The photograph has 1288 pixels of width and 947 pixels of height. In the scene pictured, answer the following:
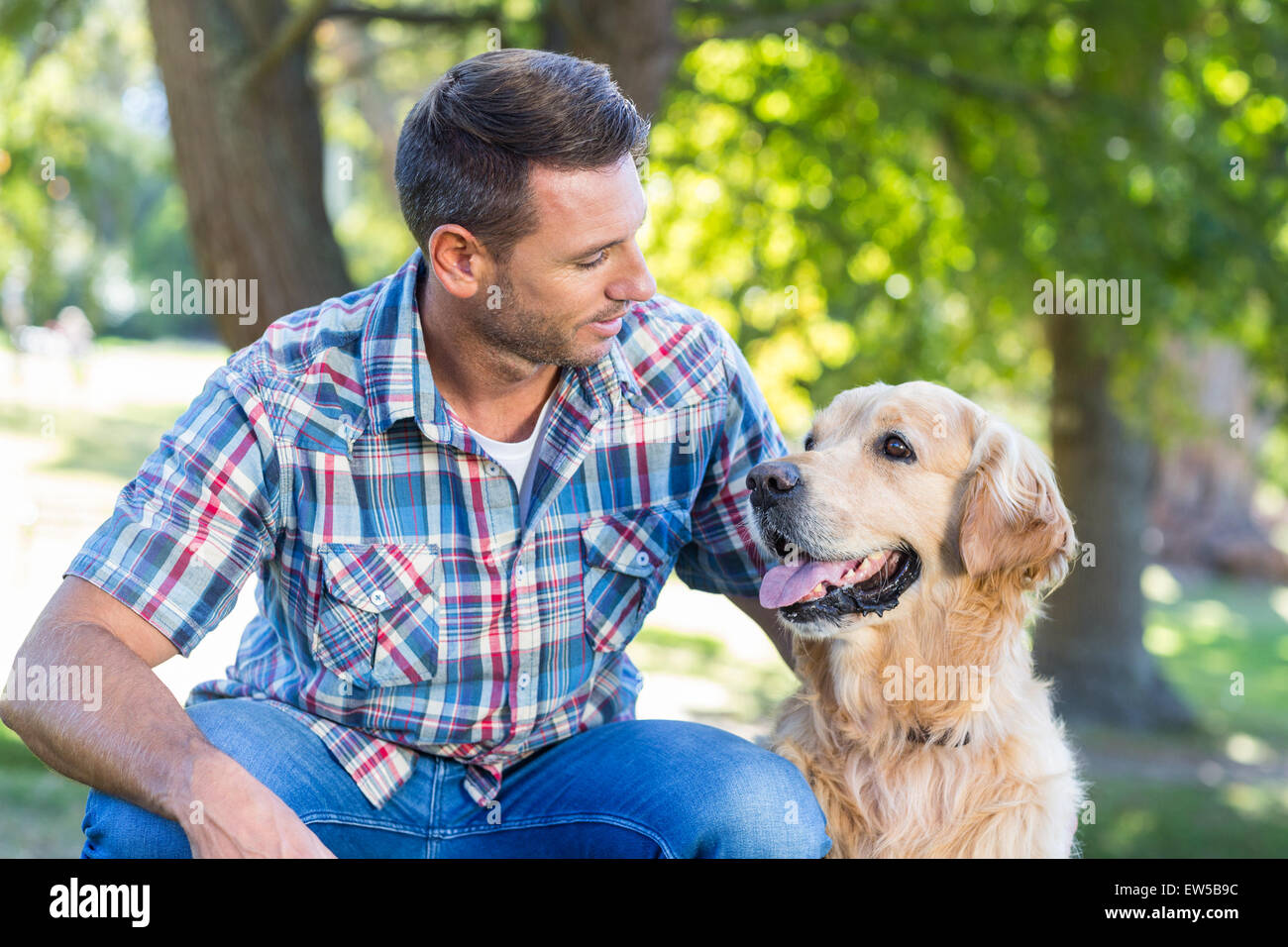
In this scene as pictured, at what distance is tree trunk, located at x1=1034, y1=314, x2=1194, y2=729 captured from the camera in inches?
391

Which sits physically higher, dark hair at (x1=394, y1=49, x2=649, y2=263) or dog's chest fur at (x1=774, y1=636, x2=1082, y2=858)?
dark hair at (x1=394, y1=49, x2=649, y2=263)

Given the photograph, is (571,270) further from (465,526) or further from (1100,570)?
(1100,570)

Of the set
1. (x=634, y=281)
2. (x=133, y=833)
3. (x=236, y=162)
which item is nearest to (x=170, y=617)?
(x=133, y=833)

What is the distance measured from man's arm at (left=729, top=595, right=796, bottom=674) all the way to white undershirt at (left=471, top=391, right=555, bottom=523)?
674 mm

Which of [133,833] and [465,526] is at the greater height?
[465,526]

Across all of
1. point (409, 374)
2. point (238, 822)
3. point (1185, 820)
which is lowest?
point (1185, 820)

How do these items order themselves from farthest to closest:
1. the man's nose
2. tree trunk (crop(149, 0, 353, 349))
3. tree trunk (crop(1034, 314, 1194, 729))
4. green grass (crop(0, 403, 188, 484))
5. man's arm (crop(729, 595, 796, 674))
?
green grass (crop(0, 403, 188, 484))
tree trunk (crop(1034, 314, 1194, 729))
tree trunk (crop(149, 0, 353, 349))
man's arm (crop(729, 595, 796, 674))
the man's nose

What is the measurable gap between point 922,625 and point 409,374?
1382 millimetres

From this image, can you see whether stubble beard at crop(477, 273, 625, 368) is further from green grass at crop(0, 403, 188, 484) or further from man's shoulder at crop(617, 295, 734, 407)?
green grass at crop(0, 403, 188, 484)

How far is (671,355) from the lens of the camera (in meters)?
3.09

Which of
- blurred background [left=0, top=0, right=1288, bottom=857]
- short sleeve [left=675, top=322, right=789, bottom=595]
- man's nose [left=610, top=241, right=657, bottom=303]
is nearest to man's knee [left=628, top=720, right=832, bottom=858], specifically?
short sleeve [left=675, top=322, right=789, bottom=595]

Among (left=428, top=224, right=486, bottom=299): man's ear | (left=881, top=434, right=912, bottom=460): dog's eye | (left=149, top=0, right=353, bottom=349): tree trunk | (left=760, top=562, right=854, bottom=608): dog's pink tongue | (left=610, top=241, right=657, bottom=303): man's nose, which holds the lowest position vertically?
(left=760, top=562, right=854, bottom=608): dog's pink tongue

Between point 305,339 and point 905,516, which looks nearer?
point 305,339
